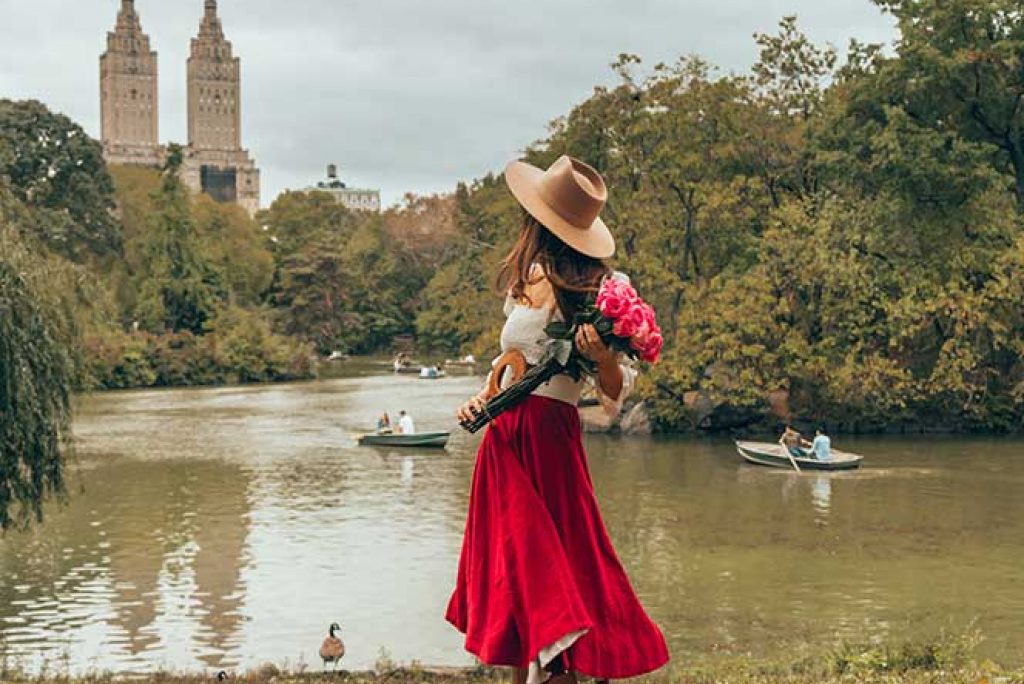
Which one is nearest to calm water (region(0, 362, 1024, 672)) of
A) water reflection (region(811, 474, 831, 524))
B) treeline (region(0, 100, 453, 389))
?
water reflection (region(811, 474, 831, 524))

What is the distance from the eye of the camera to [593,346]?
431cm

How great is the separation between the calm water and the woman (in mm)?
4629

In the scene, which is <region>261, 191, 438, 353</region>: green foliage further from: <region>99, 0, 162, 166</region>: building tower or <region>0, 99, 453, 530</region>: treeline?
<region>99, 0, 162, 166</region>: building tower

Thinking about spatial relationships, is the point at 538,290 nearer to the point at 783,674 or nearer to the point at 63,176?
the point at 783,674

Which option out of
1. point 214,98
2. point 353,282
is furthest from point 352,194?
point 353,282

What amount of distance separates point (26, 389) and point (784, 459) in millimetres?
13492

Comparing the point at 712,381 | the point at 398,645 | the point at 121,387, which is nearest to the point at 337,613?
the point at 398,645

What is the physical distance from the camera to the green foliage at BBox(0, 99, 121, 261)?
174 ft

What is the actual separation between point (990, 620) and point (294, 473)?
44.1 feet

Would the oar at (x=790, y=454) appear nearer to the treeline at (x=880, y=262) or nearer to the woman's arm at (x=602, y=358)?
the treeline at (x=880, y=262)

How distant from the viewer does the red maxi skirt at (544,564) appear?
4367 mm

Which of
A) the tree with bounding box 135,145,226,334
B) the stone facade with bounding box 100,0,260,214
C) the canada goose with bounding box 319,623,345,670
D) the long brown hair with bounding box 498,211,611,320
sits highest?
the stone facade with bounding box 100,0,260,214

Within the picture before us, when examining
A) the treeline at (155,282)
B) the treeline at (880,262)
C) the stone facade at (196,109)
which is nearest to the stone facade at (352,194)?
the stone facade at (196,109)

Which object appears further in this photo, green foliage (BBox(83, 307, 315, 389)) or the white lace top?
green foliage (BBox(83, 307, 315, 389))
